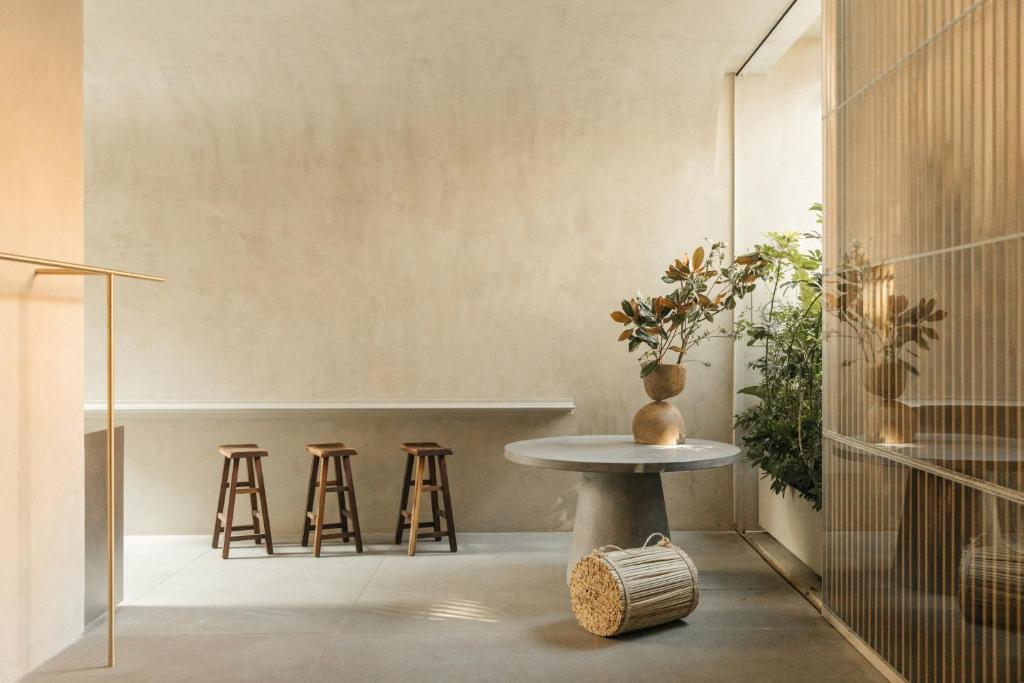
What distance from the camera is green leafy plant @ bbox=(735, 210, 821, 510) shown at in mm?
5098

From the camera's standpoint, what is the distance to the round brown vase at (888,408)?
130 inches

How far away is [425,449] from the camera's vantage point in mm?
5801

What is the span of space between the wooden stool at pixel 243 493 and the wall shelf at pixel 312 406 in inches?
10.9

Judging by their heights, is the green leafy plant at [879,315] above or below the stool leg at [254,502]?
above

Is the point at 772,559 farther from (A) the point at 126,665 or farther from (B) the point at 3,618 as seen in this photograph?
(B) the point at 3,618

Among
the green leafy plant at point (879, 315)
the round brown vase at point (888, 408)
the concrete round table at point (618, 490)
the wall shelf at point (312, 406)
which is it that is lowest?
the concrete round table at point (618, 490)

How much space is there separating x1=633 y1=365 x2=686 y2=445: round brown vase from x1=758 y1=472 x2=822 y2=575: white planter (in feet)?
2.95

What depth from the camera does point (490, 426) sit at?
21.0ft

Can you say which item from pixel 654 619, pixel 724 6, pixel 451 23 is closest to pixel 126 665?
pixel 654 619

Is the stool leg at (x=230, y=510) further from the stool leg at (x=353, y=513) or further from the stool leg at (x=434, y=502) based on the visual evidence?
the stool leg at (x=434, y=502)

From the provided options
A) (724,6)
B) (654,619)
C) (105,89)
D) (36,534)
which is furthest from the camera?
(105,89)

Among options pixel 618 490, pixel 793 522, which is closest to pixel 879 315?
pixel 618 490

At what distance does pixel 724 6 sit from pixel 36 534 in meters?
4.64

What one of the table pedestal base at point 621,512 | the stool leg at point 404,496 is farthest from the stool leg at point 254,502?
the table pedestal base at point 621,512
